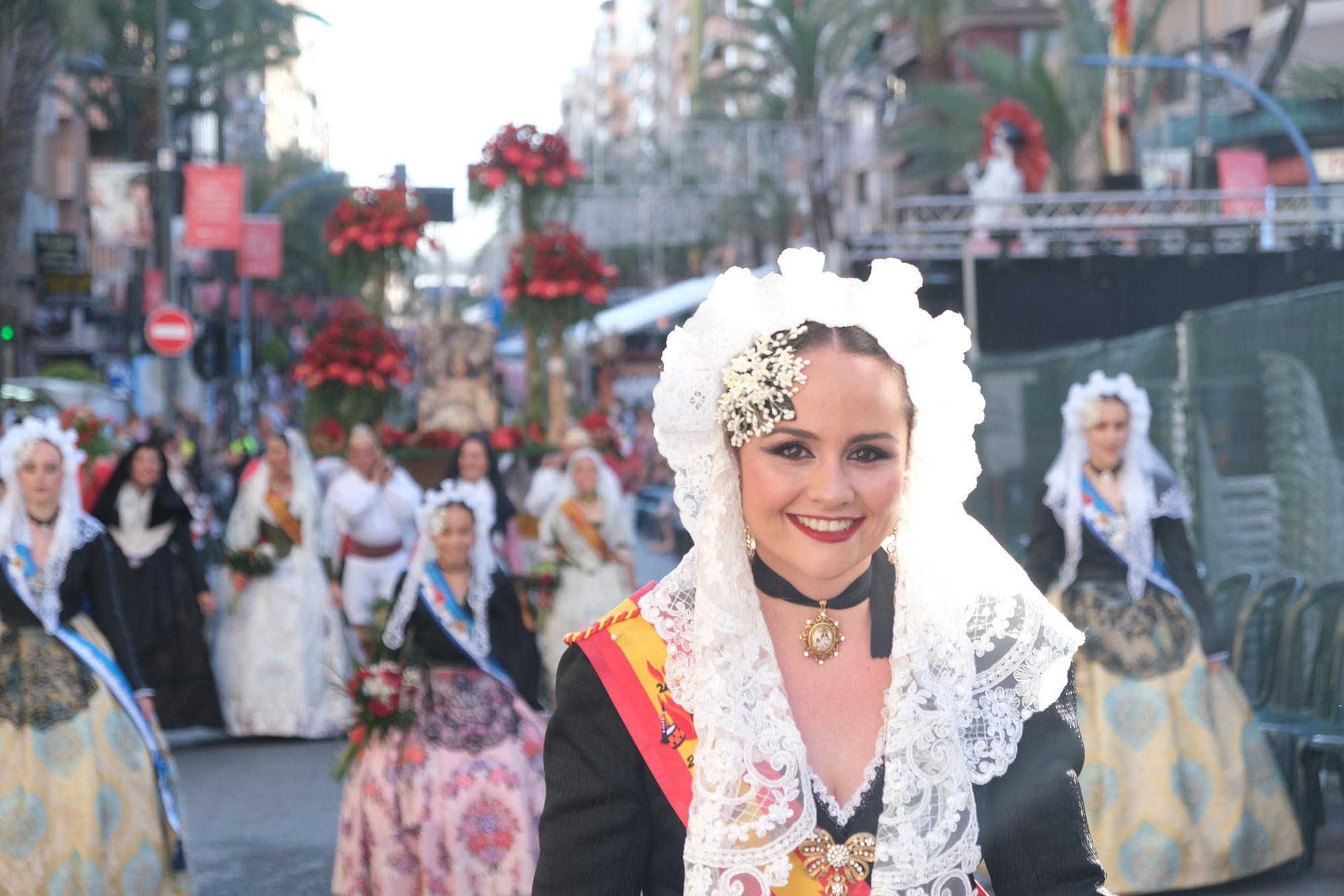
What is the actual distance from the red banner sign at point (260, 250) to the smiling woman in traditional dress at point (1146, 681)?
29.2 m

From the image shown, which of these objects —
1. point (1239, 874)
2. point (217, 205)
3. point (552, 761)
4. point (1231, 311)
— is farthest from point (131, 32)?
point (552, 761)

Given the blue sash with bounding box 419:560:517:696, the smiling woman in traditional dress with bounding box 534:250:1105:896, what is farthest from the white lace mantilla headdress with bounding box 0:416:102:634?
the smiling woman in traditional dress with bounding box 534:250:1105:896

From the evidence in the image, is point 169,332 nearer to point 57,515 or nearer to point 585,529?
point 585,529

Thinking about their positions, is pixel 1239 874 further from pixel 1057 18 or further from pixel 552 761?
pixel 1057 18

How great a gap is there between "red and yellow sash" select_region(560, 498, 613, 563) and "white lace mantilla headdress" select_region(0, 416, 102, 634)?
5167 millimetres

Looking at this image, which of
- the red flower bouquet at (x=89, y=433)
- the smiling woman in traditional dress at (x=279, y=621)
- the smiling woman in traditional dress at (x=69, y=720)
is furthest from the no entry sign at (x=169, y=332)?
the smiling woman in traditional dress at (x=69, y=720)

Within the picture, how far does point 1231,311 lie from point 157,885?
6.60 metres

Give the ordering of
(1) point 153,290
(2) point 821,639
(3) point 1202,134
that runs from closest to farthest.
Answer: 1. (2) point 821,639
2. (3) point 1202,134
3. (1) point 153,290

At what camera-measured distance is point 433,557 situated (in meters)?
8.05

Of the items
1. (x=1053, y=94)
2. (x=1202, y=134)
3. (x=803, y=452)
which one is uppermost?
(x=1053, y=94)

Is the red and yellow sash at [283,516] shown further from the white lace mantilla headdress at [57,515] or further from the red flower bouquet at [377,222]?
the white lace mantilla headdress at [57,515]

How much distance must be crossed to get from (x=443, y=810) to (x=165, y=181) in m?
20.4

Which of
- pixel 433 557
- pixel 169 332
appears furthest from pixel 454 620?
pixel 169 332

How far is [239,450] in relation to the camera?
20047 mm
